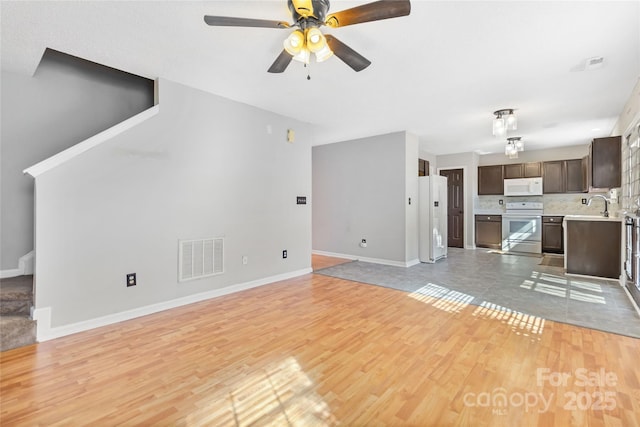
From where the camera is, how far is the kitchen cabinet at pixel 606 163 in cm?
409

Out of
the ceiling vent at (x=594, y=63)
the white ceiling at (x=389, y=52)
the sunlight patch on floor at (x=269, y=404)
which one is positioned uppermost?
the white ceiling at (x=389, y=52)

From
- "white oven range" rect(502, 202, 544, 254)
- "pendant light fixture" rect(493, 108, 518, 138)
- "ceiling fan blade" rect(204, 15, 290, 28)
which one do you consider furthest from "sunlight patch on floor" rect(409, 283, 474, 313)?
"white oven range" rect(502, 202, 544, 254)

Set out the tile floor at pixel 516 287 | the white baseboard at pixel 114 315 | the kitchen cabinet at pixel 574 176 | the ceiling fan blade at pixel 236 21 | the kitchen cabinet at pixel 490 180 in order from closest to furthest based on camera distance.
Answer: the ceiling fan blade at pixel 236 21 → the white baseboard at pixel 114 315 → the tile floor at pixel 516 287 → the kitchen cabinet at pixel 574 176 → the kitchen cabinet at pixel 490 180

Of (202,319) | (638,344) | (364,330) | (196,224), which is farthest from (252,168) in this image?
(638,344)

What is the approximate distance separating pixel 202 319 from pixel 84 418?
1394mm

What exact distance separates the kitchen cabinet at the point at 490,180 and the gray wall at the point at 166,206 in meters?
5.69

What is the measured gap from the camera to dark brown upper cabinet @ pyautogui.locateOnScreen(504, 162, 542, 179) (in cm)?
718

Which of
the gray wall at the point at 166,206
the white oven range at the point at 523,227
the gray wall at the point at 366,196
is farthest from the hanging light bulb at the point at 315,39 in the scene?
the white oven range at the point at 523,227

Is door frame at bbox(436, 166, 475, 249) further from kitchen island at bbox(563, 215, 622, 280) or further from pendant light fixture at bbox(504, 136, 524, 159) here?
kitchen island at bbox(563, 215, 622, 280)

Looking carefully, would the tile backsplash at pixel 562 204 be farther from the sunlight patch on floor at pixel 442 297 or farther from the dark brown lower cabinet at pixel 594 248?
the sunlight patch on floor at pixel 442 297

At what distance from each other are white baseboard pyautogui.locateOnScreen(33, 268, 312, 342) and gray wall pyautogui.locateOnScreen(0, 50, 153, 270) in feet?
3.62

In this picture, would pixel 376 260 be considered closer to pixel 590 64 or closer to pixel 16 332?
pixel 590 64

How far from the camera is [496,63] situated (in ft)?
9.43

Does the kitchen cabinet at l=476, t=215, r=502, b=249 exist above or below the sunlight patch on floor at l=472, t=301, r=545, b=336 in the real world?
above
